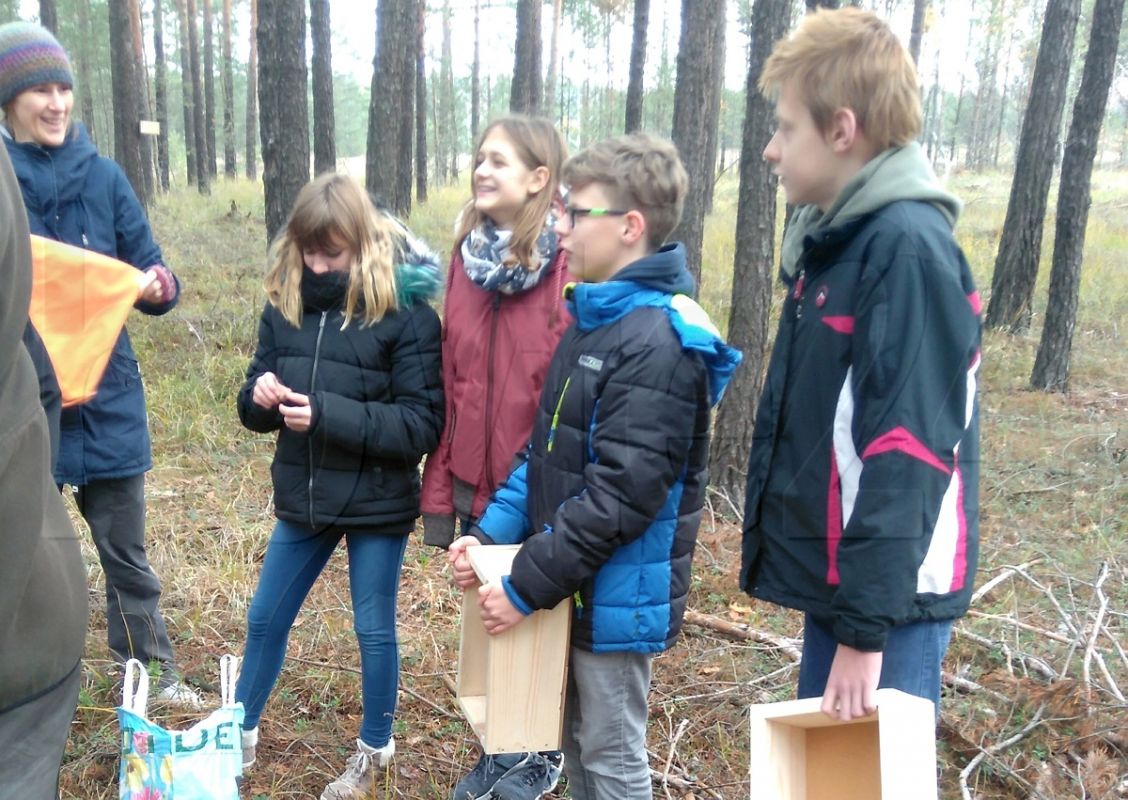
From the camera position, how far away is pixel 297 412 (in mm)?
2514

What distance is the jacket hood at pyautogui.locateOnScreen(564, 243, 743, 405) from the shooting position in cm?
206

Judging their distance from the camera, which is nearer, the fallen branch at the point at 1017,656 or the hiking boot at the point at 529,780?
the hiking boot at the point at 529,780

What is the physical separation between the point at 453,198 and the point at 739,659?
18779mm

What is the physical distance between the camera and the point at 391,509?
8.79 ft

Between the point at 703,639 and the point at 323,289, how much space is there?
2.18m

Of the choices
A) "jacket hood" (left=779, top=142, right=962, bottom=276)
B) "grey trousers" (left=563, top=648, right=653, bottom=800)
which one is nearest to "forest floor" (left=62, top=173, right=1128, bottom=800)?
"grey trousers" (left=563, top=648, right=653, bottom=800)

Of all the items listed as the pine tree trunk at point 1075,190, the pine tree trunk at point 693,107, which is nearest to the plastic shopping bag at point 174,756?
the pine tree trunk at point 693,107

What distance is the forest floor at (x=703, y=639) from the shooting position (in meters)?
2.94

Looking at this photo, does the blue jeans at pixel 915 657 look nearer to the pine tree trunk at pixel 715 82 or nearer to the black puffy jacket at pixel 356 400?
the black puffy jacket at pixel 356 400

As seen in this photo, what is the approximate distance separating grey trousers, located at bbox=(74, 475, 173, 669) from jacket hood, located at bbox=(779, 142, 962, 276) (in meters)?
2.37

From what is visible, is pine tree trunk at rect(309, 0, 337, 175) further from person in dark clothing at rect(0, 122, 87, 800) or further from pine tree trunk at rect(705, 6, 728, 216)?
person in dark clothing at rect(0, 122, 87, 800)

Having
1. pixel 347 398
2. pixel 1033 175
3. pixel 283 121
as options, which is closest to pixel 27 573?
pixel 347 398

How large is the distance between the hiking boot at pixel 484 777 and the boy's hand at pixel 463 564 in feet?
2.53

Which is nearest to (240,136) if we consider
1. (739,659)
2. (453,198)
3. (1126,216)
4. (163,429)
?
(453,198)
